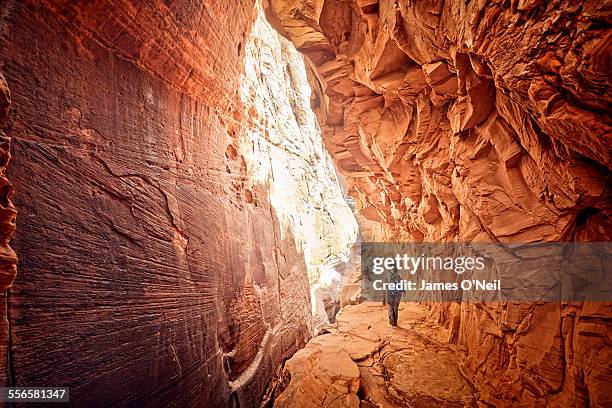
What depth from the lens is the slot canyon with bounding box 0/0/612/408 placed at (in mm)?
2551

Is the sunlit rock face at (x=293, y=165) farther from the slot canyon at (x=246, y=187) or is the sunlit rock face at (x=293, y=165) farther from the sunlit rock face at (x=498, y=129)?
the sunlit rock face at (x=498, y=129)

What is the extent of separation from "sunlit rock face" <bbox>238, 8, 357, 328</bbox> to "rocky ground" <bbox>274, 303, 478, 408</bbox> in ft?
13.6

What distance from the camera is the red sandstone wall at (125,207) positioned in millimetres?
2627

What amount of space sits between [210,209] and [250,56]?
5.69 m

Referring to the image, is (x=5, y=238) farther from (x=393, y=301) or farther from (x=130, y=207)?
(x=393, y=301)

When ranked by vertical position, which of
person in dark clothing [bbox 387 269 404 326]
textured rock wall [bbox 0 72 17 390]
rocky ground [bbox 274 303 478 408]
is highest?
textured rock wall [bbox 0 72 17 390]

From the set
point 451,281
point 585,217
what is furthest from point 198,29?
point 451,281

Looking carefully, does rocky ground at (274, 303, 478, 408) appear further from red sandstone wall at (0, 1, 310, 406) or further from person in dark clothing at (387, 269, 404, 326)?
red sandstone wall at (0, 1, 310, 406)

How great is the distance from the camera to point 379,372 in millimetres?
5840

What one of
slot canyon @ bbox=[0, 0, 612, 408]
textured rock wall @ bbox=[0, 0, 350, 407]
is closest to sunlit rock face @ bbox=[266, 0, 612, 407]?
slot canyon @ bbox=[0, 0, 612, 408]

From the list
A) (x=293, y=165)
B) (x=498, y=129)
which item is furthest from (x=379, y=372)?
(x=293, y=165)

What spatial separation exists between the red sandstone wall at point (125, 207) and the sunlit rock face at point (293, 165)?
91.7 inches

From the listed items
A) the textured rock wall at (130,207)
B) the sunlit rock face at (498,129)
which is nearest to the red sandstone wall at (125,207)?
the textured rock wall at (130,207)

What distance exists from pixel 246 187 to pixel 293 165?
872 cm
